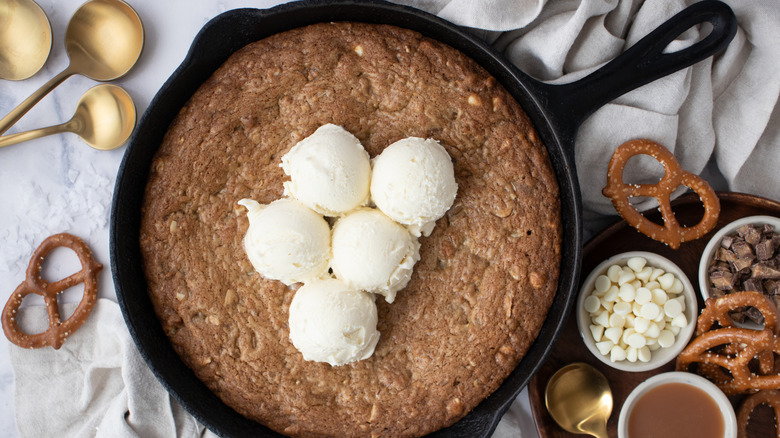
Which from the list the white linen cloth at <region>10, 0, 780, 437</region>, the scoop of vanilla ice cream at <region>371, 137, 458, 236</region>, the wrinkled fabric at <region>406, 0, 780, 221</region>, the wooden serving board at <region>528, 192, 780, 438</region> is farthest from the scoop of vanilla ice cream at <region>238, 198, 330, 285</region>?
the wooden serving board at <region>528, 192, 780, 438</region>

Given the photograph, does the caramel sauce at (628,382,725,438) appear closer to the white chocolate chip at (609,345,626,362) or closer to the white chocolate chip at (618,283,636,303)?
the white chocolate chip at (609,345,626,362)

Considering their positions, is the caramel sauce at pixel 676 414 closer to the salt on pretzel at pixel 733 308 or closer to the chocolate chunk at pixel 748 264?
the salt on pretzel at pixel 733 308

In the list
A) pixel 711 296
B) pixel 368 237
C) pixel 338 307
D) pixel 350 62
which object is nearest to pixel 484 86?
pixel 350 62

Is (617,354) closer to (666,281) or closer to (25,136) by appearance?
(666,281)

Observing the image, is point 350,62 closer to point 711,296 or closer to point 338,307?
point 338,307

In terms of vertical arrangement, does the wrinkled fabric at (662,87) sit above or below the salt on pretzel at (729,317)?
above

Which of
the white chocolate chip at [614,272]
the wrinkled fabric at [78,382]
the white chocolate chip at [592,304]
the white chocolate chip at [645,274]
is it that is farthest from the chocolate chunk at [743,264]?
the wrinkled fabric at [78,382]

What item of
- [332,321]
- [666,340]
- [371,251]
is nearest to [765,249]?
[666,340]
